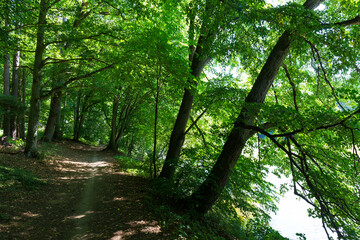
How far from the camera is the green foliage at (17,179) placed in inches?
239

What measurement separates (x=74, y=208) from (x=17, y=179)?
2276mm

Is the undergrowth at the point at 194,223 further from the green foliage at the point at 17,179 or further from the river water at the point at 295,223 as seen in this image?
the river water at the point at 295,223

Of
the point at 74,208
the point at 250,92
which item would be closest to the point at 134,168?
the point at 74,208

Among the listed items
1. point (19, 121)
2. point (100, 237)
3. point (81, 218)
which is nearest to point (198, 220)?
point (100, 237)

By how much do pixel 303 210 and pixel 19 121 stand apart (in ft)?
68.4

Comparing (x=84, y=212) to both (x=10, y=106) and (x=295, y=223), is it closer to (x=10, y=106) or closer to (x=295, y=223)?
(x=10, y=106)

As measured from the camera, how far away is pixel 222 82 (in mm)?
7188

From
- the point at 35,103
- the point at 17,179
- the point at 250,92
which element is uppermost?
the point at 250,92

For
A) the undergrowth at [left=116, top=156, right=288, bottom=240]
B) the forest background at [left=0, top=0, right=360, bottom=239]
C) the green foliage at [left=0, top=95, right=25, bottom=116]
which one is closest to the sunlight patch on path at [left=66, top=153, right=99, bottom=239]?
the undergrowth at [left=116, top=156, right=288, bottom=240]

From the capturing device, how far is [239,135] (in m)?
5.55

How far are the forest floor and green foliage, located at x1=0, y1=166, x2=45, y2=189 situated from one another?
12 cm

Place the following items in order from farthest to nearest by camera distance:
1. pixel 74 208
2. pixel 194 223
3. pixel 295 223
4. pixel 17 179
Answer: pixel 295 223 → pixel 17 179 → pixel 74 208 → pixel 194 223

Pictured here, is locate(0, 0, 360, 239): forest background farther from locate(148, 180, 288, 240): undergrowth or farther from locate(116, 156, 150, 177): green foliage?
locate(116, 156, 150, 177): green foliage

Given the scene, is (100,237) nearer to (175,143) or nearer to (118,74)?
(175,143)
